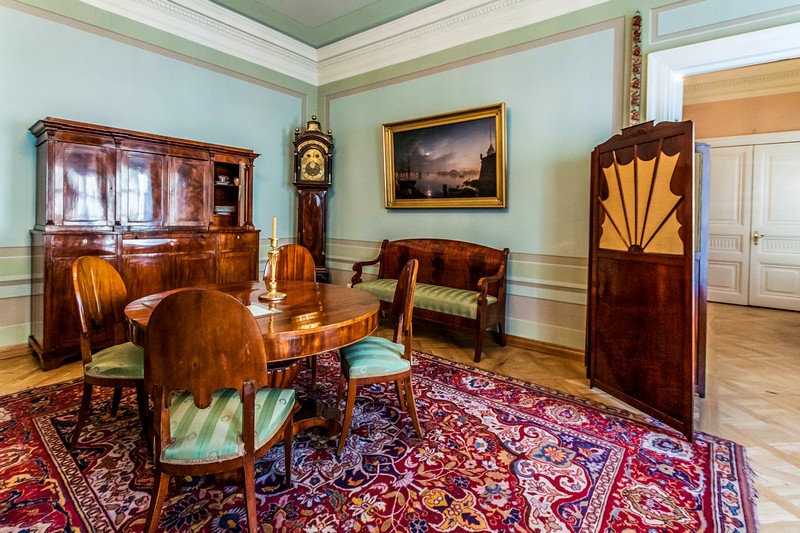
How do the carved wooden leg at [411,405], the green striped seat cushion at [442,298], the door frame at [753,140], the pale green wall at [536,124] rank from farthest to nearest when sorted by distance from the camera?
the door frame at [753,140]
the green striped seat cushion at [442,298]
the pale green wall at [536,124]
the carved wooden leg at [411,405]

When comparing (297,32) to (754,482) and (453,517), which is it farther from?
(754,482)

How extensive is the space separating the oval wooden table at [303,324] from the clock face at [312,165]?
103 inches

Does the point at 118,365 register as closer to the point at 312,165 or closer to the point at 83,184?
the point at 83,184

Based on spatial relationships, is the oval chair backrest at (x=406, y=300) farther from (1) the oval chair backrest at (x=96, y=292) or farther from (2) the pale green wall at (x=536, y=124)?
(2) the pale green wall at (x=536, y=124)

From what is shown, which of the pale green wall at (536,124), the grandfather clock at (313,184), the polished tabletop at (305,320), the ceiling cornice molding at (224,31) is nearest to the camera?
the polished tabletop at (305,320)

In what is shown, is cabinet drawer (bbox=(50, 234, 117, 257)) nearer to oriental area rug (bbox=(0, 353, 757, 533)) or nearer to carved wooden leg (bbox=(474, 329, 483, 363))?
oriental area rug (bbox=(0, 353, 757, 533))

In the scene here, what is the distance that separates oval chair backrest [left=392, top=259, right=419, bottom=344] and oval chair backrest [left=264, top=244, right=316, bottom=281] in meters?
1.03

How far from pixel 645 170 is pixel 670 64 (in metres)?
1.15

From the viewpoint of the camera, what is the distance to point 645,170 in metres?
2.33

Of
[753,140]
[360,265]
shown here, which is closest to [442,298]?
[360,265]

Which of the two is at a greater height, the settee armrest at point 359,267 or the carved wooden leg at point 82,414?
the settee armrest at point 359,267

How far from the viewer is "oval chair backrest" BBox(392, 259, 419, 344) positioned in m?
1.98

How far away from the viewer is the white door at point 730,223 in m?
5.56

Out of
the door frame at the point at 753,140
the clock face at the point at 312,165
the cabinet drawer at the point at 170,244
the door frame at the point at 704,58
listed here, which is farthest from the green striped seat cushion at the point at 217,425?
the door frame at the point at 753,140
